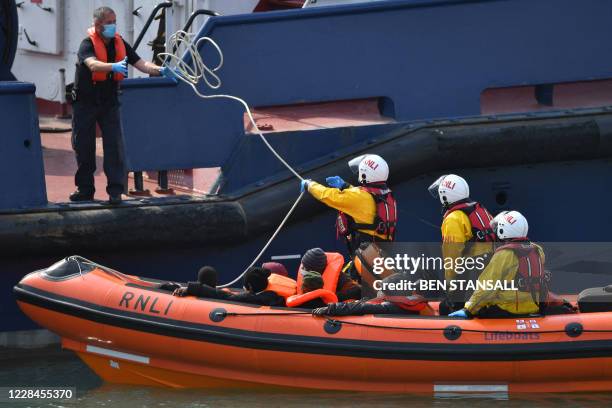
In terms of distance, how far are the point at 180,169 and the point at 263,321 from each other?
1671 mm

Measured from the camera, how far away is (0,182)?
9.05 meters

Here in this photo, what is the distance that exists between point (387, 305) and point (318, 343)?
51 cm

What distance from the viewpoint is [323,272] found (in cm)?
877

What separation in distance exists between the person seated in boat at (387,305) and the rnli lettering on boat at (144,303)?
932 mm

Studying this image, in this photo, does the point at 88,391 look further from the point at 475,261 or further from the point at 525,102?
the point at 525,102

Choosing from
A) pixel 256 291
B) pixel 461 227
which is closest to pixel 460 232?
pixel 461 227

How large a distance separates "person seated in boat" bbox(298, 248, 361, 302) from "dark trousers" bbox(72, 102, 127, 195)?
4.70ft

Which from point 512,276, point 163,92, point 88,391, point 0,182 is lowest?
point 88,391

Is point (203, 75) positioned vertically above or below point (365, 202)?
above

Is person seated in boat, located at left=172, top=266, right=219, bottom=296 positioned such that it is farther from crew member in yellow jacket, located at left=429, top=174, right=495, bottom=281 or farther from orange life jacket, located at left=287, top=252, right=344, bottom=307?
crew member in yellow jacket, located at left=429, top=174, right=495, bottom=281

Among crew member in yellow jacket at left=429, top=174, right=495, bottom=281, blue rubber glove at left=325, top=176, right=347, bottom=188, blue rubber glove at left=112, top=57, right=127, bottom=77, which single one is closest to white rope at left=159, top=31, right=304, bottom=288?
blue rubber glove at left=325, top=176, right=347, bottom=188

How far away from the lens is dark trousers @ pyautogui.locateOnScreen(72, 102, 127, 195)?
9.27 m

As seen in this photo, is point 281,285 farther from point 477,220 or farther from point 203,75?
point 203,75

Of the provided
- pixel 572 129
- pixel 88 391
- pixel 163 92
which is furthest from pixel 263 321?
pixel 572 129
